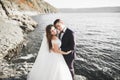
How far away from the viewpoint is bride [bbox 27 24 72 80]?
837 centimetres

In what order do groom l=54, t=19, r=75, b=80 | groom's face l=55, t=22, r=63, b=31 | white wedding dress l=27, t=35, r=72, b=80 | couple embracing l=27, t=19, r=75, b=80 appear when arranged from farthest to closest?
white wedding dress l=27, t=35, r=72, b=80 → groom l=54, t=19, r=75, b=80 → couple embracing l=27, t=19, r=75, b=80 → groom's face l=55, t=22, r=63, b=31

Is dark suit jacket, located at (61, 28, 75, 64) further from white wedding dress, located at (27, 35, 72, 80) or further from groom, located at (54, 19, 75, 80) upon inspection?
white wedding dress, located at (27, 35, 72, 80)

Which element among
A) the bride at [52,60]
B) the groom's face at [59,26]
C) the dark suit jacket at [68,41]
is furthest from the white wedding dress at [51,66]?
the groom's face at [59,26]

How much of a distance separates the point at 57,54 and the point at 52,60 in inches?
15.2

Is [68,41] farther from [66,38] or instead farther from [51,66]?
[51,66]

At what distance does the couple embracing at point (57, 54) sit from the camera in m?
8.36

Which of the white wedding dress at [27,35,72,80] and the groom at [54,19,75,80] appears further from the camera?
the white wedding dress at [27,35,72,80]

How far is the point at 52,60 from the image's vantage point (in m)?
8.91

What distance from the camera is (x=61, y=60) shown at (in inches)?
350

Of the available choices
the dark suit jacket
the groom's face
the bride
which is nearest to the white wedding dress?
the bride

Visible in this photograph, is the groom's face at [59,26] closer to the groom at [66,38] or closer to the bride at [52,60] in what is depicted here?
the groom at [66,38]

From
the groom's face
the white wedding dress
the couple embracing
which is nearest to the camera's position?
the groom's face

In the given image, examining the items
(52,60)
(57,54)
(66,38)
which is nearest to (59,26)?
(66,38)

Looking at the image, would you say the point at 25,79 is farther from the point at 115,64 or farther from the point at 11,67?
the point at 115,64
